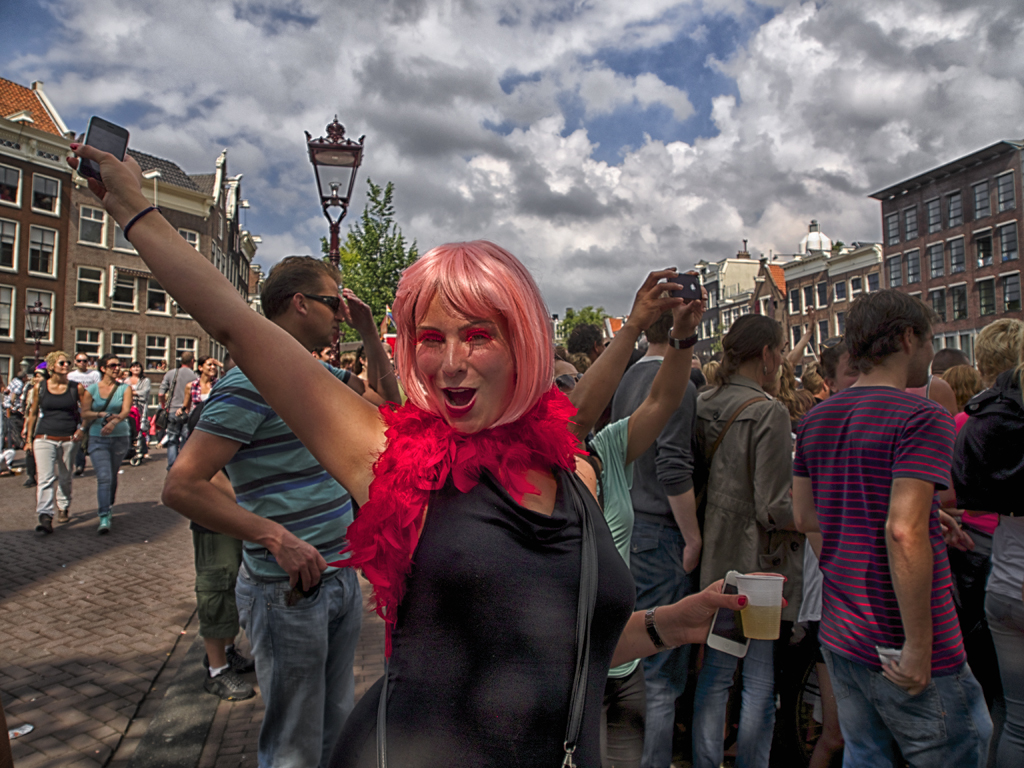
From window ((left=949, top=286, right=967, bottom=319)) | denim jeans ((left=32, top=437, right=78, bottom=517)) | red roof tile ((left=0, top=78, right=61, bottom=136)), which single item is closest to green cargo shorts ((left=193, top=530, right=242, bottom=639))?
denim jeans ((left=32, top=437, right=78, bottom=517))

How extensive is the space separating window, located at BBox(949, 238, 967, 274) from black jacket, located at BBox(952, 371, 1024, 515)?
42.9 m

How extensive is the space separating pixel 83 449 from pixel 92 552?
786cm

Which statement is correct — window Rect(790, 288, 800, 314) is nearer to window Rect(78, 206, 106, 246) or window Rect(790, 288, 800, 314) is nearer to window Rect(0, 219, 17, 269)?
window Rect(78, 206, 106, 246)

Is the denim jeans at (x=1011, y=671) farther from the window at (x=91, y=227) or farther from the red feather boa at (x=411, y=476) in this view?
the window at (x=91, y=227)

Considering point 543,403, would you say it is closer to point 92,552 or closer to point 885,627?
point 885,627

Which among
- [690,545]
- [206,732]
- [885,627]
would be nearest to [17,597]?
[206,732]

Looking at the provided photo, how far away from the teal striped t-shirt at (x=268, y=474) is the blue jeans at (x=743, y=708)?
1796mm

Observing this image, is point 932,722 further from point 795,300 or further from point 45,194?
point 795,300

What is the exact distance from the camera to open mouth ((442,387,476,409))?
1.46 meters

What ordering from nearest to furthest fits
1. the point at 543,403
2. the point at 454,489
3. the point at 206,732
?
the point at 454,489 < the point at 543,403 < the point at 206,732

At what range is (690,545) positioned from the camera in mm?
3193

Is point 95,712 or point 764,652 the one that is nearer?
point 764,652

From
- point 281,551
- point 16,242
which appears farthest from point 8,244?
point 281,551

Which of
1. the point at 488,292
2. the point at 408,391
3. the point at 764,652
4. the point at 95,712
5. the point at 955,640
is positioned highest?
the point at 488,292
